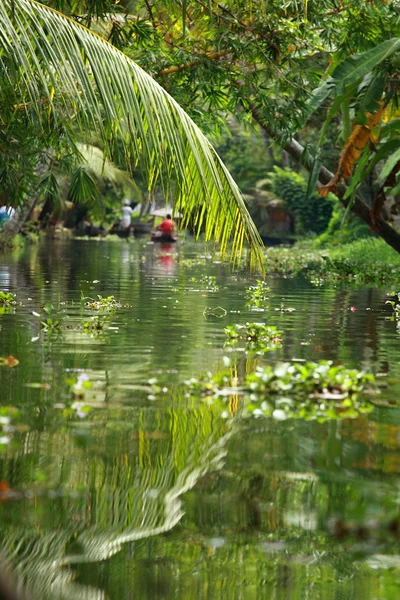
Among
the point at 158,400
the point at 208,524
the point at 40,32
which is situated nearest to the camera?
the point at 208,524

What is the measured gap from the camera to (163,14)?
60.6ft

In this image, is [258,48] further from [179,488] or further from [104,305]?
[179,488]

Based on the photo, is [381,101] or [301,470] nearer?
[301,470]

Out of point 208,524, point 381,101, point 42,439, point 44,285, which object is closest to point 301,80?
point 381,101

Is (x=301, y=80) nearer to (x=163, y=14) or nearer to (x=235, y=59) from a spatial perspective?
(x=235, y=59)

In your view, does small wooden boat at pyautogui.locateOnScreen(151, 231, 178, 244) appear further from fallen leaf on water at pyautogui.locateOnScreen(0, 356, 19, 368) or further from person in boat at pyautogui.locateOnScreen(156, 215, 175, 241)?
fallen leaf on water at pyautogui.locateOnScreen(0, 356, 19, 368)

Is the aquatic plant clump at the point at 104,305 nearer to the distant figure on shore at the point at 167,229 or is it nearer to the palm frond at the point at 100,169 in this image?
the palm frond at the point at 100,169

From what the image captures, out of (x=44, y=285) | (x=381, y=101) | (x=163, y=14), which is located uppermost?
(x=163, y=14)

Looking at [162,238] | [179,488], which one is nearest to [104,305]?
[179,488]

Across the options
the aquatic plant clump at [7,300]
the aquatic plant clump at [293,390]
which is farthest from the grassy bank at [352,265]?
the aquatic plant clump at [293,390]

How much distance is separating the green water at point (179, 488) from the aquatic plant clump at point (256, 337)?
66 centimetres

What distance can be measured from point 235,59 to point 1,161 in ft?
13.4

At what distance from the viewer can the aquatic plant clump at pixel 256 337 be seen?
9922 millimetres

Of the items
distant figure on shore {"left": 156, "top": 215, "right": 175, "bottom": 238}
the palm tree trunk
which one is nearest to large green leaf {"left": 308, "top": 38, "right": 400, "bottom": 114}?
the palm tree trunk
